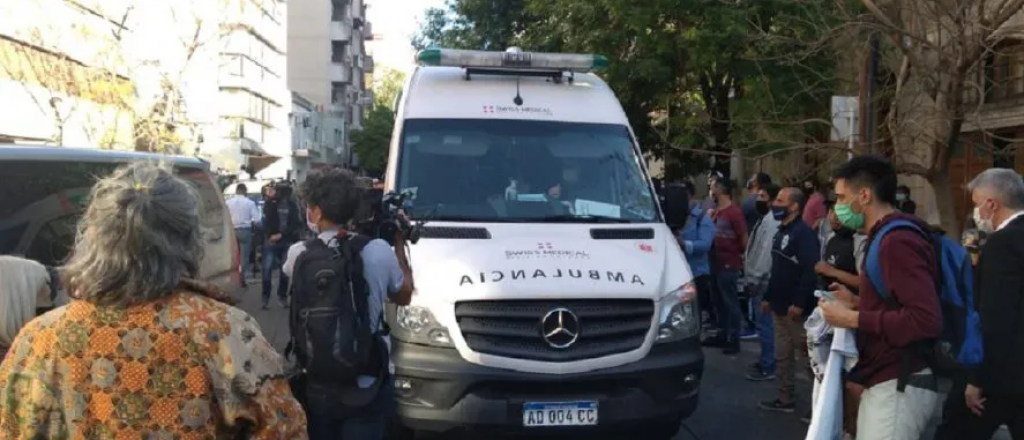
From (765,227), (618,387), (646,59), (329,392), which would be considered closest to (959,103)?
(765,227)

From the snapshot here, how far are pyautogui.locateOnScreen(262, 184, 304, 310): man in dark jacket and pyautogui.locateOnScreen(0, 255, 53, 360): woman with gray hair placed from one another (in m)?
9.78

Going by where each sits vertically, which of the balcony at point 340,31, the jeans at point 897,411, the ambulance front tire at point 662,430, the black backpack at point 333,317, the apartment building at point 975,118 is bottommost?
the ambulance front tire at point 662,430

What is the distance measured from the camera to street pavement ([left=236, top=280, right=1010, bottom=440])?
7.16m

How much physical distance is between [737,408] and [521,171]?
270cm

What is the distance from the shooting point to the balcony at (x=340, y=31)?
72.7 meters

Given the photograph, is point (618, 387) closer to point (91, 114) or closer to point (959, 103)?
point (959, 103)

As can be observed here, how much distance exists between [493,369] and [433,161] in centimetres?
193

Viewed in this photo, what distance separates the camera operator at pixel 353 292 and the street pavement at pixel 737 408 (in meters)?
2.56

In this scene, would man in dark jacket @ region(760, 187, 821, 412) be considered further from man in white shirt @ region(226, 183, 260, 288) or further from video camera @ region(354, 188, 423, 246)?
man in white shirt @ region(226, 183, 260, 288)

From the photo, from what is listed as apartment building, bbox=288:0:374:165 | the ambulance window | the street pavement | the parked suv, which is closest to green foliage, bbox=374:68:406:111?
apartment building, bbox=288:0:374:165

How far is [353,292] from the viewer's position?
4.19 metres

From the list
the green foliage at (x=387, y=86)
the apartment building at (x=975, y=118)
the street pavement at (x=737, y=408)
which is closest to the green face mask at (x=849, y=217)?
the street pavement at (x=737, y=408)

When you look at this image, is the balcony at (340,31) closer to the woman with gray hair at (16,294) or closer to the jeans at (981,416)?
the jeans at (981,416)

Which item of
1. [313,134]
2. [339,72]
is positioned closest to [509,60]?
[313,134]
